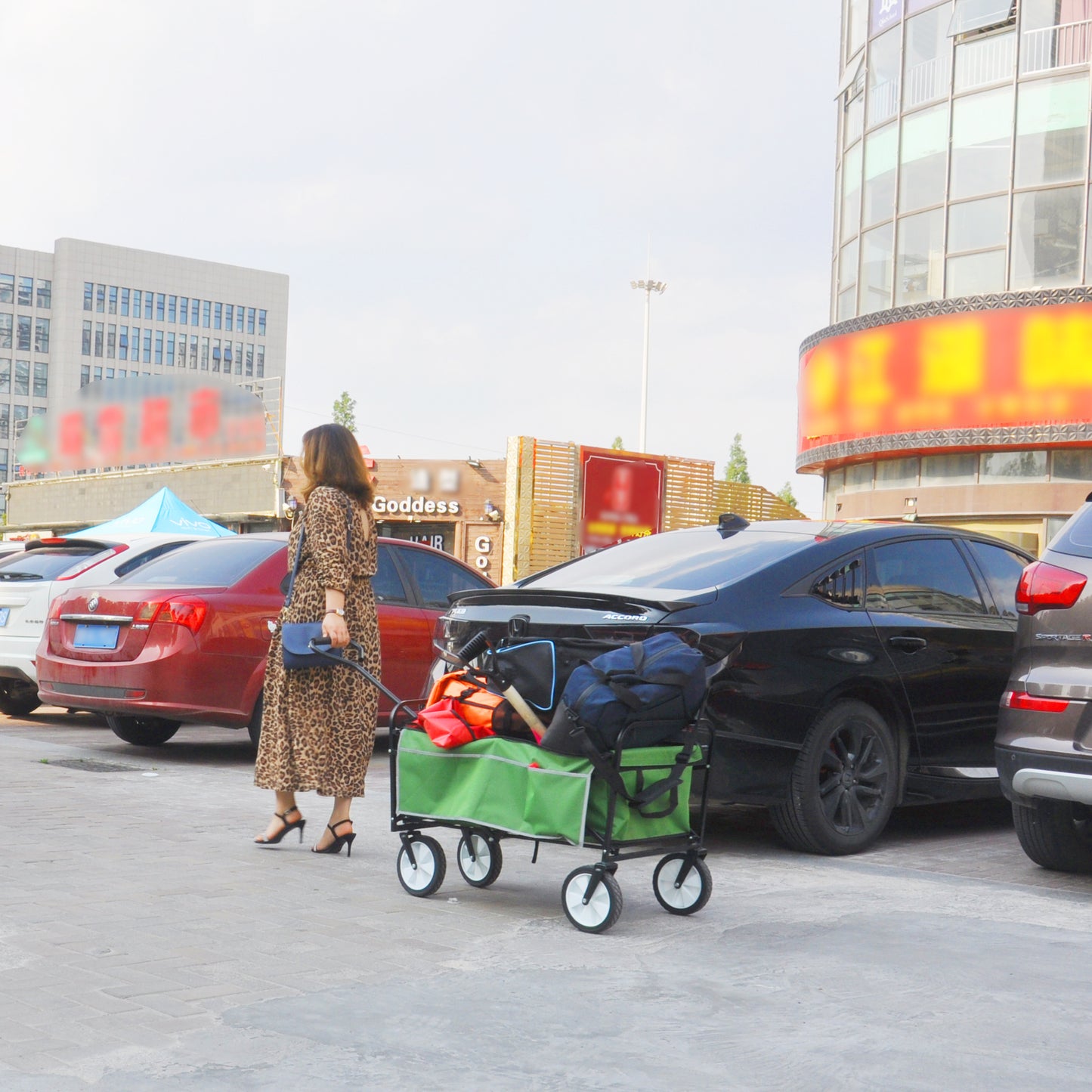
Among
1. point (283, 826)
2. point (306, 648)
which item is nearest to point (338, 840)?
point (283, 826)

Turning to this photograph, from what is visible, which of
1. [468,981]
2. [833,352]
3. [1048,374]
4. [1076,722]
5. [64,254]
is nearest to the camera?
[468,981]

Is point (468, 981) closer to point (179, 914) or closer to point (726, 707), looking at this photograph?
point (179, 914)

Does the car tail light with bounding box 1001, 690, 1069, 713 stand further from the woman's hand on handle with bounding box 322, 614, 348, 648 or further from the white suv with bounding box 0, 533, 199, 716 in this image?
the white suv with bounding box 0, 533, 199, 716

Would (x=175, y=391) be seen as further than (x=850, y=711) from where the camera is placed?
Yes

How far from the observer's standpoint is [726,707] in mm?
6207

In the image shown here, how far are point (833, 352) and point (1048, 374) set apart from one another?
178 inches

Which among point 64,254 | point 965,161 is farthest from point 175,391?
point 64,254

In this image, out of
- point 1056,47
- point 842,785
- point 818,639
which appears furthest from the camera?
point 1056,47

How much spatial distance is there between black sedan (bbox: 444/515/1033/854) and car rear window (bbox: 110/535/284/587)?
3039 millimetres

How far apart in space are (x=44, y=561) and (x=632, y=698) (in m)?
A: 8.73

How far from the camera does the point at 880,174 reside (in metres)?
25.5

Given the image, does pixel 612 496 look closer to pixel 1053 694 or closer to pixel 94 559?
pixel 94 559

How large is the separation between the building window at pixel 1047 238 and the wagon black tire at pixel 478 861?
1921 cm

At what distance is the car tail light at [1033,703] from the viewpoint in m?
5.74
